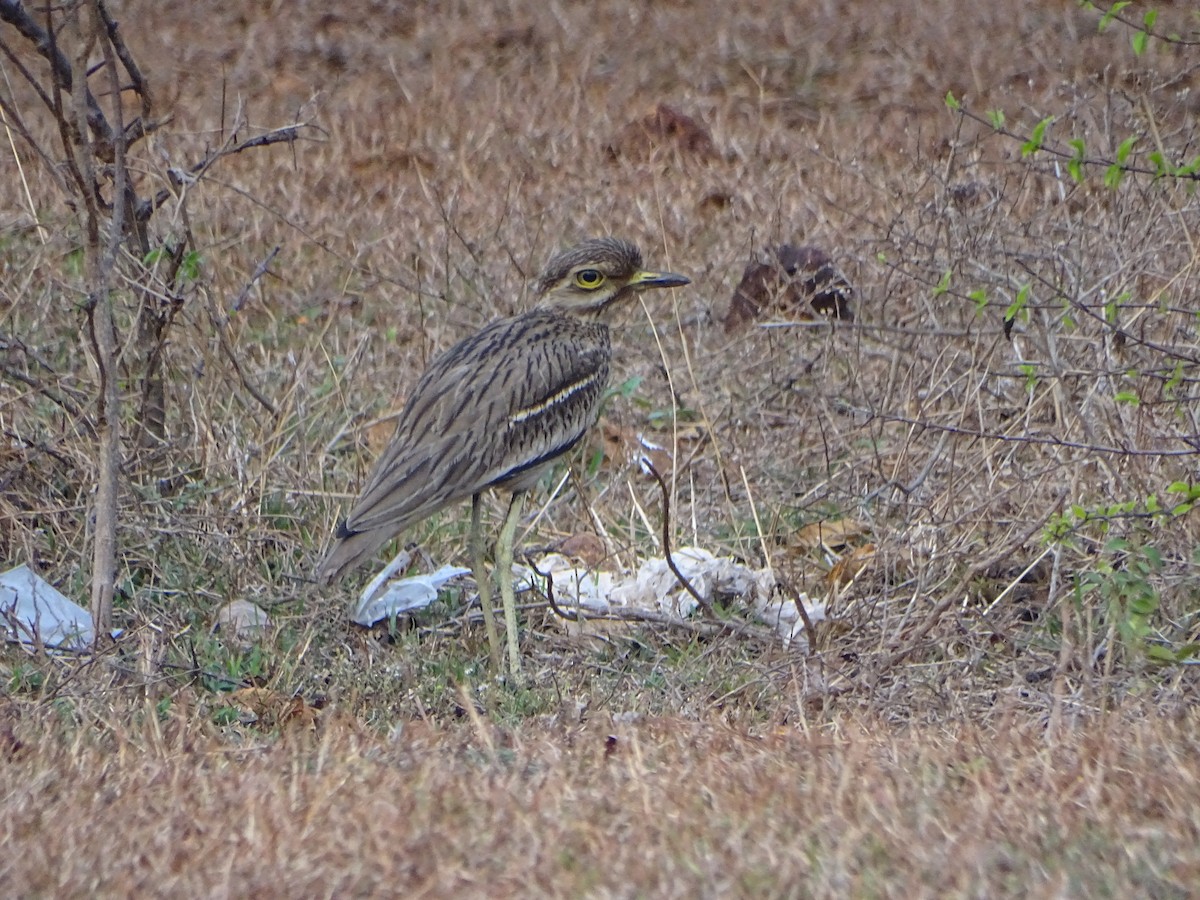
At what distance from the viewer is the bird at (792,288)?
25.7ft

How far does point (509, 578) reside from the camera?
19.1 ft

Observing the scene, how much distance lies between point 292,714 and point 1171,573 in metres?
2.61

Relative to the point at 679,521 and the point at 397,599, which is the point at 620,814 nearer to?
the point at 397,599

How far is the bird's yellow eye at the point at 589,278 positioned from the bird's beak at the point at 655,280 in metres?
0.12

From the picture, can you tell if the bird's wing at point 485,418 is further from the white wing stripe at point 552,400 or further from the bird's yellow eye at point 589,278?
the bird's yellow eye at point 589,278

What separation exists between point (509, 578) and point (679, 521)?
3.57 feet

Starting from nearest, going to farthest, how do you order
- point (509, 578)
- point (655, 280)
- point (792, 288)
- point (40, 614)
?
point (40, 614) < point (509, 578) < point (655, 280) < point (792, 288)

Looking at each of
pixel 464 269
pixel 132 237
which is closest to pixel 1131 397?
pixel 132 237

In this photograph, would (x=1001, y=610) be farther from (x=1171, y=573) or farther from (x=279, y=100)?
(x=279, y=100)

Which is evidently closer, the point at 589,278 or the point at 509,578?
the point at 509,578

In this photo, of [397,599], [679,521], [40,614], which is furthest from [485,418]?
[40,614]

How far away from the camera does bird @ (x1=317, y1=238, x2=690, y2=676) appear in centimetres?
578

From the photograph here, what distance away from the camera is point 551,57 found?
12.9 meters

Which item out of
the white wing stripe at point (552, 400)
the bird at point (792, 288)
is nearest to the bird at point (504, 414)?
the white wing stripe at point (552, 400)
